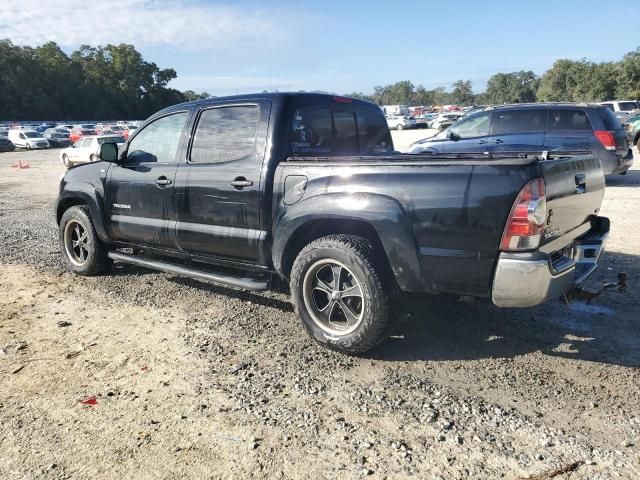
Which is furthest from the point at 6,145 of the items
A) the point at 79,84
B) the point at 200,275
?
the point at 79,84

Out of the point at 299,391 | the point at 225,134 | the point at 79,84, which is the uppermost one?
the point at 79,84

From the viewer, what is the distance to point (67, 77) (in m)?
98.1

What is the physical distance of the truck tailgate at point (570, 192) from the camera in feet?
10.3

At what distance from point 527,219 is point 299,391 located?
5.70 feet

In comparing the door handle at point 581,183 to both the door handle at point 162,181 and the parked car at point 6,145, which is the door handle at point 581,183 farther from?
the parked car at point 6,145

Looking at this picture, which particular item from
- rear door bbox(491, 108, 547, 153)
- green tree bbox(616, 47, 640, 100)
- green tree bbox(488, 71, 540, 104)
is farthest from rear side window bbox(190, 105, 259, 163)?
green tree bbox(488, 71, 540, 104)

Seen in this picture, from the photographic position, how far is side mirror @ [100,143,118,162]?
509 cm

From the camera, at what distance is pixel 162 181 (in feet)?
15.5

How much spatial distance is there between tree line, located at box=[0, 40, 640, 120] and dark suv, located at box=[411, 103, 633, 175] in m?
57.7

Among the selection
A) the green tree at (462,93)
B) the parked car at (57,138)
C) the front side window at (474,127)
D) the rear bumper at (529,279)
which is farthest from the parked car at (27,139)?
the green tree at (462,93)

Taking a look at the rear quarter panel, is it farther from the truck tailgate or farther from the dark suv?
the dark suv

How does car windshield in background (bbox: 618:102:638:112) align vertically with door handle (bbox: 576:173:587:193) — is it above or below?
above

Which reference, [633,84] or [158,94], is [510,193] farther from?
[158,94]

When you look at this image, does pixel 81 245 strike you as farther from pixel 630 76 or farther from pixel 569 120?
pixel 630 76
